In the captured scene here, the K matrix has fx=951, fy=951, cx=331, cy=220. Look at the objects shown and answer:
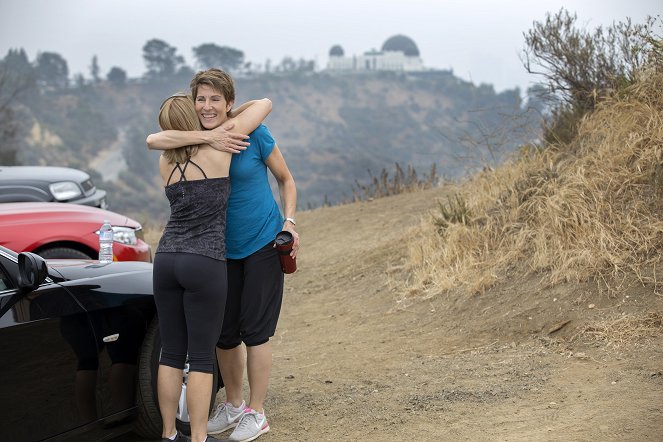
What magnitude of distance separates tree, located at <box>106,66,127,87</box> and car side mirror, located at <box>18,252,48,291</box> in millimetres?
142412

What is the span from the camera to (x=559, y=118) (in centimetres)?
1052

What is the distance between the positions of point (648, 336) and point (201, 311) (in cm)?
319

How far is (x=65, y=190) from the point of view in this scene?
1014cm

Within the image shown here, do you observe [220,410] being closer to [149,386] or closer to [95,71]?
[149,386]

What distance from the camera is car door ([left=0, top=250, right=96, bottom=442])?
3.97m

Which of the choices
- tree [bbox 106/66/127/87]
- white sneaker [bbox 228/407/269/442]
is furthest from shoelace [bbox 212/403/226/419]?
tree [bbox 106/66/127/87]

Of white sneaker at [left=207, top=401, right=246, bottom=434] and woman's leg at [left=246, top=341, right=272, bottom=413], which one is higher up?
woman's leg at [left=246, top=341, right=272, bottom=413]

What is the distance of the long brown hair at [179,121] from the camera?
4.39 meters

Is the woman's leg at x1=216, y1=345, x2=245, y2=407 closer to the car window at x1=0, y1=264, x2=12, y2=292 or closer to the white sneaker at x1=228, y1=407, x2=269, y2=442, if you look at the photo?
the white sneaker at x1=228, y1=407, x2=269, y2=442

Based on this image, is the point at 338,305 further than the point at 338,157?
No

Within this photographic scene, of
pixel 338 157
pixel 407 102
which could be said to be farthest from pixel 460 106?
pixel 338 157

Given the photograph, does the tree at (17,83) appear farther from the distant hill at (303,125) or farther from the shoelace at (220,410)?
the shoelace at (220,410)

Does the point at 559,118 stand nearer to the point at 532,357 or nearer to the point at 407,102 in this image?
the point at 532,357

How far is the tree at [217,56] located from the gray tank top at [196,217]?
147 meters
